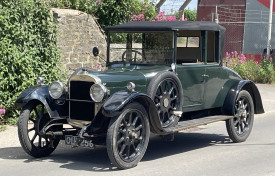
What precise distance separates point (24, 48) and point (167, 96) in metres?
4.07

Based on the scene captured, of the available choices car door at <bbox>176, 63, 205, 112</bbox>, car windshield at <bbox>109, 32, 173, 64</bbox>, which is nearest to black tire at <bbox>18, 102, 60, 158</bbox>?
car windshield at <bbox>109, 32, 173, 64</bbox>

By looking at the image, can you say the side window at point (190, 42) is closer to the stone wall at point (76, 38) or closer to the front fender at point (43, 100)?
the front fender at point (43, 100)

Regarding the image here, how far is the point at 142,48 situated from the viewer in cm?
940

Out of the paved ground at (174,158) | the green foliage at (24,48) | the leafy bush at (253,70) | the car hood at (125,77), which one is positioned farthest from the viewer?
the leafy bush at (253,70)

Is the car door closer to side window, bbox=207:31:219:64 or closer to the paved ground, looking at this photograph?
side window, bbox=207:31:219:64

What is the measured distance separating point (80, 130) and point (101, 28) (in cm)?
778

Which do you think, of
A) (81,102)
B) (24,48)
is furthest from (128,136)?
(24,48)

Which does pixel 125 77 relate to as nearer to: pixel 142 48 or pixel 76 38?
pixel 142 48

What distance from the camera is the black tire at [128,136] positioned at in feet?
24.4

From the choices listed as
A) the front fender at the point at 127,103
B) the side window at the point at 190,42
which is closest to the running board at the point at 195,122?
the front fender at the point at 127,103

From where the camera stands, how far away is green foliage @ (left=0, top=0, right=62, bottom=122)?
436 inches

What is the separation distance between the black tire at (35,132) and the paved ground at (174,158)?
0.13 m

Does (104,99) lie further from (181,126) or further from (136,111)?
(181,126)

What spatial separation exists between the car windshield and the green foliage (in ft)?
7.74
